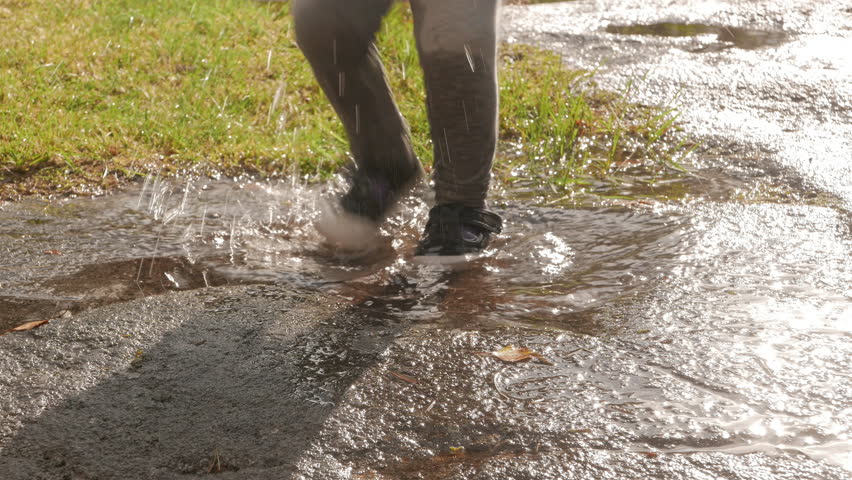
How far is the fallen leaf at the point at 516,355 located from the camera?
5.68 ft

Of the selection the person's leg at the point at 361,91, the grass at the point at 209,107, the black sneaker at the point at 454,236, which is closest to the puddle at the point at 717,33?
the grass at the point at 209,107

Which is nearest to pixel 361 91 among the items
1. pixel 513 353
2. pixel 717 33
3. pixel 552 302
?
pixel 552 302

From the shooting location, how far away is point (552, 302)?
2.07 metres

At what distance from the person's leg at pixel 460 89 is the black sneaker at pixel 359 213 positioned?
0.24m

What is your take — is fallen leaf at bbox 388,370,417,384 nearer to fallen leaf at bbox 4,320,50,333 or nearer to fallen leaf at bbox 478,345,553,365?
fallen leaf at bbox 478,345,553,365

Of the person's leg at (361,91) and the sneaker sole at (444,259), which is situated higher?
the person's leg at (361,91)

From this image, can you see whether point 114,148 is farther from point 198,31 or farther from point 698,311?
point 698,311

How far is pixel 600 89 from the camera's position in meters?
3.96

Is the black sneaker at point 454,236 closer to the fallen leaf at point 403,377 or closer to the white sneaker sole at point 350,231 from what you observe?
the white sneaker sole at point 350,231

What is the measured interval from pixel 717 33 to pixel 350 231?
336 centimetres

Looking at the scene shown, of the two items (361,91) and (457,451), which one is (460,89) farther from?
(457,451)

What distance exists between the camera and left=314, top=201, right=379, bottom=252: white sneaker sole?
2500mm

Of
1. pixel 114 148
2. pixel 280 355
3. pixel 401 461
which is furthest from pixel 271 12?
pixel 401 461

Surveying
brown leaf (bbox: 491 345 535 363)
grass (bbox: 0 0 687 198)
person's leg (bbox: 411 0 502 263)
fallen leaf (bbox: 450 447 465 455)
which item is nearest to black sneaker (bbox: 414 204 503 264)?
person's leg (bbox: 411 0 502 263)
